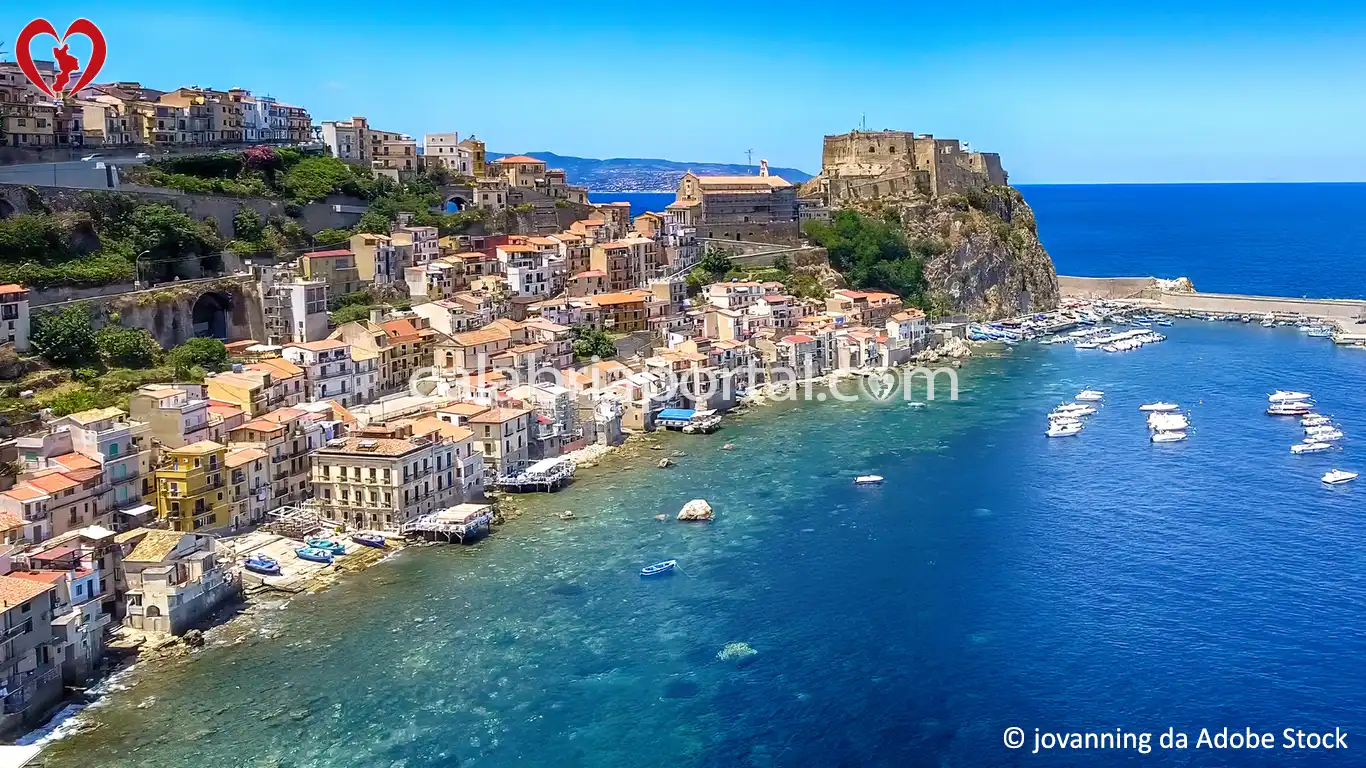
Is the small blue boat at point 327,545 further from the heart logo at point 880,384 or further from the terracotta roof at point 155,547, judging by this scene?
the heart logo at point 880,384

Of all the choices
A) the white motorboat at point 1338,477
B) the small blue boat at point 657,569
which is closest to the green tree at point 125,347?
the small blue boat at point 657,569

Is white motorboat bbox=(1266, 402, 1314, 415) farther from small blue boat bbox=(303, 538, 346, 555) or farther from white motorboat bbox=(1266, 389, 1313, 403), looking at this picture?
small blue boat bbox=(303, 538, 346, 555)

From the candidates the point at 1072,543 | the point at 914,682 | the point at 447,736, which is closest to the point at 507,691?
the point at 447,736

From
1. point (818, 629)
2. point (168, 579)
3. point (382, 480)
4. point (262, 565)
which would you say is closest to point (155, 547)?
point (168, 579)

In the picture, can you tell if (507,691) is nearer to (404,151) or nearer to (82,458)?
(82,458)

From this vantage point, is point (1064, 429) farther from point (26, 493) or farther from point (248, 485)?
point (26, 493)

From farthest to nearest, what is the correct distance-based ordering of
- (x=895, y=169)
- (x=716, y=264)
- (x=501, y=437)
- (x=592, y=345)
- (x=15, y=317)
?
(x=895, y=169) → (x=716, y=264) → (x=592, y=345) → (x=501, y=437) → (x=15, y=317)
